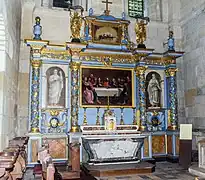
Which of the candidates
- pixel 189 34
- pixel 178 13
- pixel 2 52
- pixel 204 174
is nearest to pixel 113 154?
pixel 204 174

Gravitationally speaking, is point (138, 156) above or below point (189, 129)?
below

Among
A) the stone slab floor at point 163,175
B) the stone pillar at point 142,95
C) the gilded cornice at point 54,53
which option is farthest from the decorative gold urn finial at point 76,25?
the stone slab floor at point 163,175

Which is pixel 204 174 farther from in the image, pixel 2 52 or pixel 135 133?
pixel 2 52

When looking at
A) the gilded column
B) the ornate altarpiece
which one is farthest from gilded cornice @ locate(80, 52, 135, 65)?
the gilded column

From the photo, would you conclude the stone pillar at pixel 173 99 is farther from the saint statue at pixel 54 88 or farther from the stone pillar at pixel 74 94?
the saint statue at pixel 54 88

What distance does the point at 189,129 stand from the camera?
255 inches

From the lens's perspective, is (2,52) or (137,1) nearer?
(2,52)

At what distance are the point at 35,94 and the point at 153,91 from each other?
3.33m

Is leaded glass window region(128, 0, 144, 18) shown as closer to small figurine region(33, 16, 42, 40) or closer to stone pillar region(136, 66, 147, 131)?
stone pillar region(136, 66, 147, 131)

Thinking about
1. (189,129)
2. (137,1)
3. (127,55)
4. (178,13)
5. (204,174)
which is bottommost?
(204,174)

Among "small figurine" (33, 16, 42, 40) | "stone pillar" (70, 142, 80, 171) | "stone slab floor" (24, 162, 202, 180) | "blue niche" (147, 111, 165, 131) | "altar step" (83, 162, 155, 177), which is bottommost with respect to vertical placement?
"stone slab floor" (24, 162, 202, 180)

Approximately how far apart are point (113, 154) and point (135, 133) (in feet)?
2.75

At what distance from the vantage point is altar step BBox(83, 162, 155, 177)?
5.63 meters

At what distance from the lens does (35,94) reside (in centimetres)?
660
